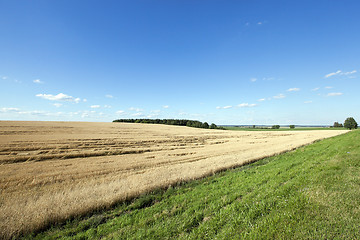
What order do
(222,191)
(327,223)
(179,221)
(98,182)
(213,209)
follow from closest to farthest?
(327,223) < (179,221) < (213,209) < (222,191) < (98,182)

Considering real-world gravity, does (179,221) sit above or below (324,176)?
below

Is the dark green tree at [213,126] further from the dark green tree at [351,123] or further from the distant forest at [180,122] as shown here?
the dark green tree at [351,123]

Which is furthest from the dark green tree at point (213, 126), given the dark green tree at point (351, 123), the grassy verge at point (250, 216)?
the grassy verge at point (250, 216)

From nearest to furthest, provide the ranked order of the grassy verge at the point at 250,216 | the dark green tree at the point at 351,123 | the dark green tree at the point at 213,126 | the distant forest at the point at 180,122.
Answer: the grassy verge at the point at 250,216 < the dark green tree at the point at 351,123 < the distant forest at the point at 180,122 < the dark green tree at the point at 213,126

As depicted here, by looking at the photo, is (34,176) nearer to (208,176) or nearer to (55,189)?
(55,189)

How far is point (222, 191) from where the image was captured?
320 inches

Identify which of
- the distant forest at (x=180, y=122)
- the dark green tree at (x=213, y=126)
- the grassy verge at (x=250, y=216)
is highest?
the distant forest at (x=180, y=122)

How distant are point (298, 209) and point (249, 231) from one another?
170 centimetres

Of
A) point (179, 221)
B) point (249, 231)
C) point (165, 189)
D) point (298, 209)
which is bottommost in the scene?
point (165, 189)

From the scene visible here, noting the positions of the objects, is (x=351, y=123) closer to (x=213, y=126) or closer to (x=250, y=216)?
(x=213, y=126)

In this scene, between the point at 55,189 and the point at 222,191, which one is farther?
the point at 55,189

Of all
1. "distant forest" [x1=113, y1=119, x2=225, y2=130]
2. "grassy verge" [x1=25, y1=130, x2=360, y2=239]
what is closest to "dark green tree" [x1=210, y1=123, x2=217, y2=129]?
"distant forest" [x1=113, y1=119, x2=225, y2=130]

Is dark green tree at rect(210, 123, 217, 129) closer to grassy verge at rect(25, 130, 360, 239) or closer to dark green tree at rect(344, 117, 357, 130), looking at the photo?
dark green tree at rect(344, 117, 357, 130)

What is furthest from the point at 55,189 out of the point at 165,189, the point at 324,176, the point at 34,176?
the point at 324,176
